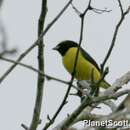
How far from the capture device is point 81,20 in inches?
126

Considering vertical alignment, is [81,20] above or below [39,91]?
above

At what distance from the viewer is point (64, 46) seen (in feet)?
27.6

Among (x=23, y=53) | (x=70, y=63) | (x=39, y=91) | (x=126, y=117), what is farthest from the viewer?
(x=70, y=63)

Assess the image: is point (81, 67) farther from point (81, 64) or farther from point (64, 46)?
point (64, 46)

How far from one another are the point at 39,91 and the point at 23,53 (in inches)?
36.8

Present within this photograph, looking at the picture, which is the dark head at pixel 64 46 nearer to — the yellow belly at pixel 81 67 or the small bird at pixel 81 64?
the small bird at pixel 81 64

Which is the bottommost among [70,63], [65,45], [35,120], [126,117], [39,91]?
[126,117]

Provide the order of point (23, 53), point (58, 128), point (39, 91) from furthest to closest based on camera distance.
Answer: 1. point (39, 91)
2. point (58, 128)
3. point (23, 53)

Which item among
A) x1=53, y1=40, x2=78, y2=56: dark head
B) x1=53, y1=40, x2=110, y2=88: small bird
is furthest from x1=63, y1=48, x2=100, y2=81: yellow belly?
x1=53, y1=40, x2=78, y2=56: dark head

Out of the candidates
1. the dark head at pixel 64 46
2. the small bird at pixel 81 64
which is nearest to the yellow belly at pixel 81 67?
the small bird at pixel 81 64

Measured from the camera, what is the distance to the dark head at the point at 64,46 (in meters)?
8.21

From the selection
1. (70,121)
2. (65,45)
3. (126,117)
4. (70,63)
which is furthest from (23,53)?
(65,45)

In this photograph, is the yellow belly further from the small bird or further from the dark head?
the dark head

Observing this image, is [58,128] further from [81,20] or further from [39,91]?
[81,20]
